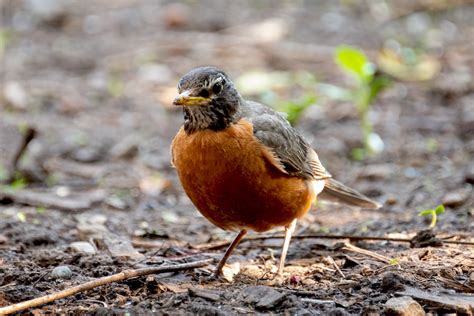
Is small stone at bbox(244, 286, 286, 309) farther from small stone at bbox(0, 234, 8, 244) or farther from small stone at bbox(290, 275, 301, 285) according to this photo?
small stone at bbox(0, 234, 8, 244)

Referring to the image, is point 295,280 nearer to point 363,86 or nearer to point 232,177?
point 232,177

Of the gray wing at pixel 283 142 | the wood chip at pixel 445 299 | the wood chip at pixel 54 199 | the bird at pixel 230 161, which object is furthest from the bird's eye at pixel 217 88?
the wood chip at pixel 54 199

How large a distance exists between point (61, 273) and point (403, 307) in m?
2.29

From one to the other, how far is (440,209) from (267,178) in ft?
4.79

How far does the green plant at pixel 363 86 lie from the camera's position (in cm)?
888

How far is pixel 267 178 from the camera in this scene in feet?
18.4

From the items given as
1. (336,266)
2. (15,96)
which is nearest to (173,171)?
(15,96)

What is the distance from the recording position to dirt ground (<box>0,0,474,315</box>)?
4867mm

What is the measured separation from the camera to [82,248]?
6023 millimetres

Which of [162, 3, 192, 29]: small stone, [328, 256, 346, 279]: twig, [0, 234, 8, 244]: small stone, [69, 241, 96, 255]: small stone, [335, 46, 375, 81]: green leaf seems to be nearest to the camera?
[328, 256, 346, 279]: twig

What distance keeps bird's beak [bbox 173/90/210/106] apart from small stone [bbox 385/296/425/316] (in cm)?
198

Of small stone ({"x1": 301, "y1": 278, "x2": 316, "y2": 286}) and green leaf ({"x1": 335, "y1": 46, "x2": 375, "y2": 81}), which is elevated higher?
green leaf ({"x1": 335, "y1": 46, "x2": 375, "y2": 81})

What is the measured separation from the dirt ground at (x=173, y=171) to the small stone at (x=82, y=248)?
0.06 feet

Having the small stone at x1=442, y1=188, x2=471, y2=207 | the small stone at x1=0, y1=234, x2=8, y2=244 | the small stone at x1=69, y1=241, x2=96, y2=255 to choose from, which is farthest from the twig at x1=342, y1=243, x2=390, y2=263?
the small stone at x1=0, y1=234, x2=8, y2=244
